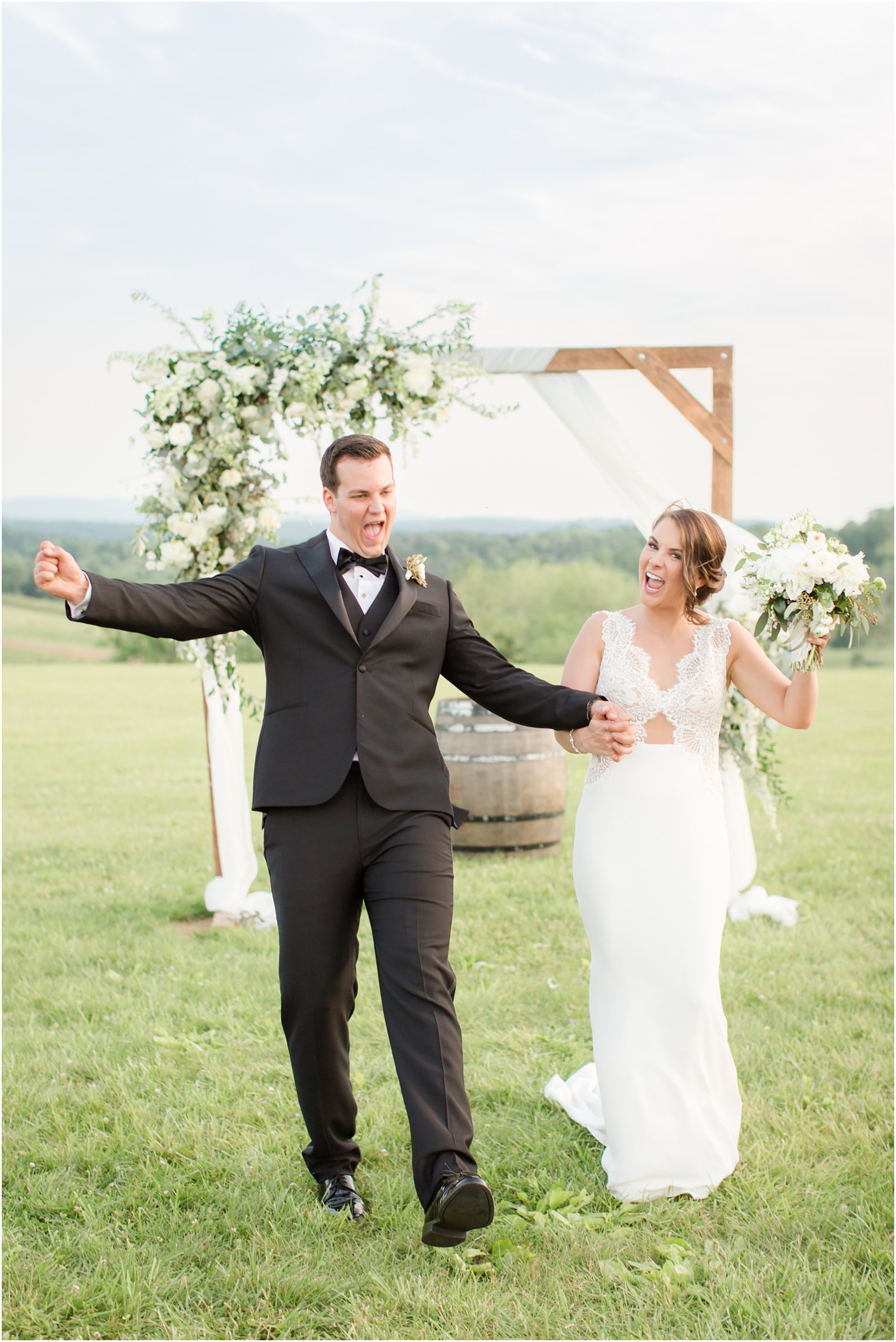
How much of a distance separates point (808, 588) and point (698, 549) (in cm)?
43

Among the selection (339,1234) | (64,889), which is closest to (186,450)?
(64,889)

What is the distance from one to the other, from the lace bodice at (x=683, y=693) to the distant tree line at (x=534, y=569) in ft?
54.1

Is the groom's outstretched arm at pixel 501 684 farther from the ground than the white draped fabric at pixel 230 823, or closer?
farther from the ground

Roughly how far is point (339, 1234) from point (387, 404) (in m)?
4.67

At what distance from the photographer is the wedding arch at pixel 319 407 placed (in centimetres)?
640

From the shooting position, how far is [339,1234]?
3.39 metres

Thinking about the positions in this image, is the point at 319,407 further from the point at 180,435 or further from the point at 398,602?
the point at 398,602

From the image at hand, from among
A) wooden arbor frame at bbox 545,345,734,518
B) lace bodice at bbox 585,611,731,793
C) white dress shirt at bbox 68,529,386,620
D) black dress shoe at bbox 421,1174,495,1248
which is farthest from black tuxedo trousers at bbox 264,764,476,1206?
wooden arbor frame at bbox 545,345,734,518

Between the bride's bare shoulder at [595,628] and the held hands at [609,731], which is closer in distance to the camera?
the held hands at [609,731]

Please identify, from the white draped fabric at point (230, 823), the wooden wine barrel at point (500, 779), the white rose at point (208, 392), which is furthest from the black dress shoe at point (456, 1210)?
the wooden wine barrel at point (500, 779)

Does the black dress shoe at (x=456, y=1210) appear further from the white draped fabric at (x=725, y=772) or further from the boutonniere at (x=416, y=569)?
the white draped fabric at (x=725, y=772)

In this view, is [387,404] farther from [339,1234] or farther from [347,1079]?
[339,1234]

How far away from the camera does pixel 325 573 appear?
140 inches

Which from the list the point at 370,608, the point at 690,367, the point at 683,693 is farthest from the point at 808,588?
the point at 690,367
